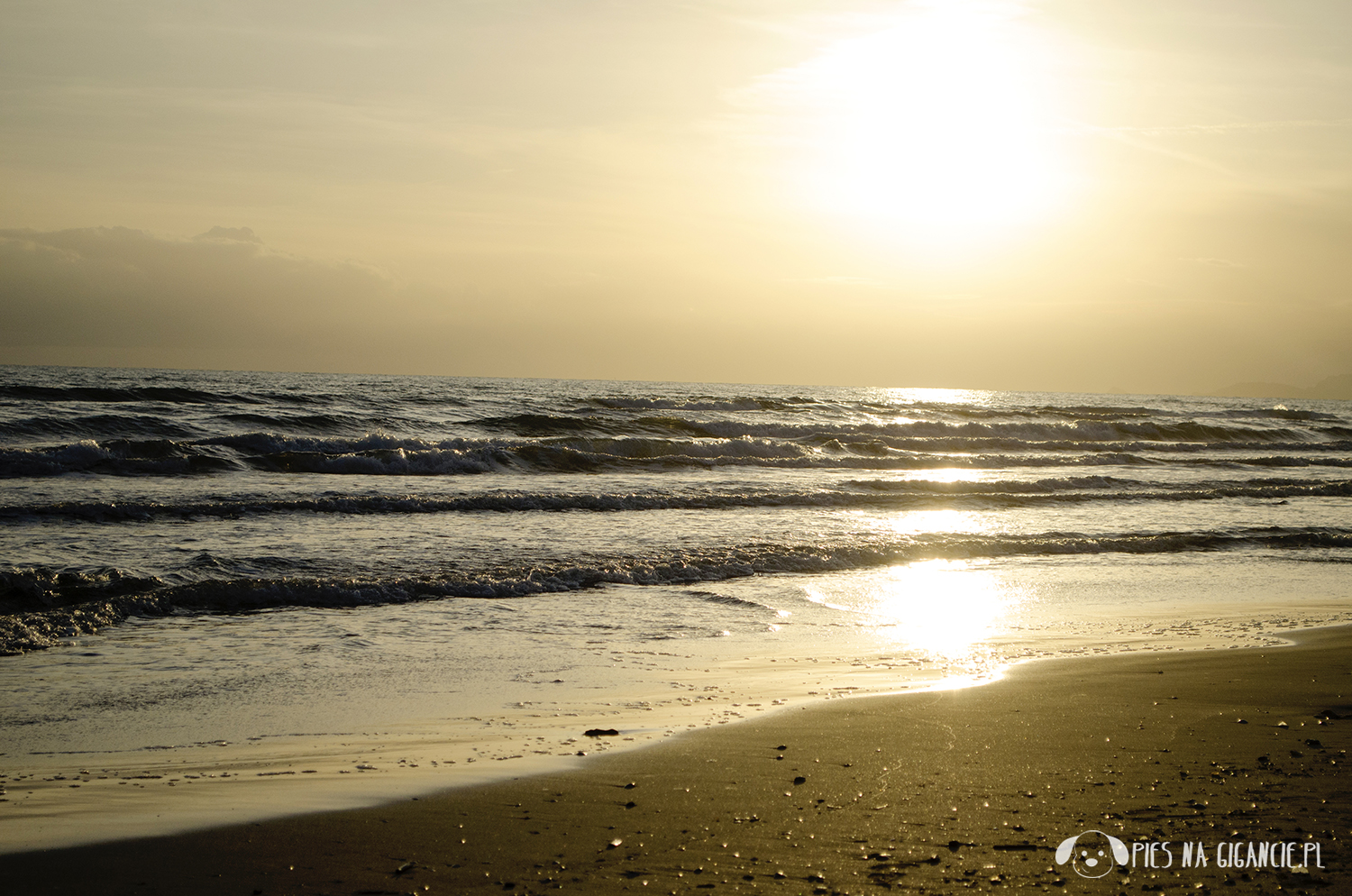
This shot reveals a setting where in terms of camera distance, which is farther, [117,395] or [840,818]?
[117,395]

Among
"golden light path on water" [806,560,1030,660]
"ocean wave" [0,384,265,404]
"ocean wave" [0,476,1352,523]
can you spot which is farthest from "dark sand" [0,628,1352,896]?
"ocean wave" [0,384,265,404]

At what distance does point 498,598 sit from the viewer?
8.96 meters

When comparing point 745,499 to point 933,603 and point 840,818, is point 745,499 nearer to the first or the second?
point 933,603

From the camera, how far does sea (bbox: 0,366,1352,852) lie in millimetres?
4711

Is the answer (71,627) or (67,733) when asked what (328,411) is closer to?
(71,627)

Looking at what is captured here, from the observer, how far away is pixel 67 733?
4820 mm

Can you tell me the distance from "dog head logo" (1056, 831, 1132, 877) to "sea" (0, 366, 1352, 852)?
2149mm

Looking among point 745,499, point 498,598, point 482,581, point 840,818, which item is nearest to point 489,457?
point 745,499

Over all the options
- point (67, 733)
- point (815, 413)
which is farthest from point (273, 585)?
point (815, 413)

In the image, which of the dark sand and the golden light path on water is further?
the golden light path on water

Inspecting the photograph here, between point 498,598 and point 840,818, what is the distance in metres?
5.82

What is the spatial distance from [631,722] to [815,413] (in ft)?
126

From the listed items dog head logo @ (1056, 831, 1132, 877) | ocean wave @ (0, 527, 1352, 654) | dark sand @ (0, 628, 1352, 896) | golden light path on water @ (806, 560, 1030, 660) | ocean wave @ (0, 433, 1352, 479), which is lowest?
golden light path on water @ (806, 560, 1030, 660)

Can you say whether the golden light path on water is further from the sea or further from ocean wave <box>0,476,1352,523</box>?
ocean wave <box>0,476,1352,523</box>
